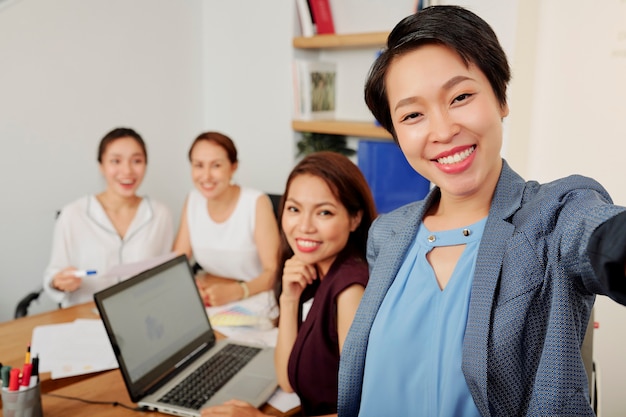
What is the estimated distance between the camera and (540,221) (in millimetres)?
806

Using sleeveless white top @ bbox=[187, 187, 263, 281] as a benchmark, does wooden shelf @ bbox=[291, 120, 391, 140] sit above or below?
above

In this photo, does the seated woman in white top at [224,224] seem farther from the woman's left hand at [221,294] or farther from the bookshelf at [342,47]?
the bookshelf at [342,47]

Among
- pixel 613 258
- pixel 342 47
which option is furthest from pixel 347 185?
pixel 342 47

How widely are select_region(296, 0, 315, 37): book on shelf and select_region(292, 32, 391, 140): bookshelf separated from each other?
0.22 ft

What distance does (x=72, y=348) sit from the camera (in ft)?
5.58

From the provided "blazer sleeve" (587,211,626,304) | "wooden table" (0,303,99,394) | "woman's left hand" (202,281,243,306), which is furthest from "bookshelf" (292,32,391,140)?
"blazer sleeve" (587,211,626,304)

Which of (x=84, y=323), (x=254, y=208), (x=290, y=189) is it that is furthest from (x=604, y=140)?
(x=84, y=323)

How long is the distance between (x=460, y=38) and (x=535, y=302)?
0.42m

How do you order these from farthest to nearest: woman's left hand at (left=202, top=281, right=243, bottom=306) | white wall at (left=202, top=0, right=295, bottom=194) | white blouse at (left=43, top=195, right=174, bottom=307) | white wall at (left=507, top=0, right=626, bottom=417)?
white wall at (left=202, top=0, right=295, bottom=194), white blouse at (left=43, top=195, right=174, bottom=307), woman's left hand at (left=202, top=281, right=243, bottom=306), white wall at (left=507, top=0, right=626, bottom=417)

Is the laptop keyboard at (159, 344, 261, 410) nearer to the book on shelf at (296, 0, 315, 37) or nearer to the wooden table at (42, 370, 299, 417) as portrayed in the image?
the wooden table at (42, 370, 299, 417)

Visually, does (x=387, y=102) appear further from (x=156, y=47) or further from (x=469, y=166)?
(x=156, y=47)

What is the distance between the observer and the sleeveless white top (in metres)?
2.59

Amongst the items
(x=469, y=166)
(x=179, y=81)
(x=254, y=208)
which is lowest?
(x=254, y=208)

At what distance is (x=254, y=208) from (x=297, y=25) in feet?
4.00
